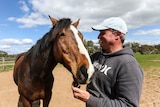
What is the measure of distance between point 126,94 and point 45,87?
2356 mm

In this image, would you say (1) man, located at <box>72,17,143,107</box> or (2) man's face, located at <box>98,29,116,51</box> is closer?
(1) man, located at <box>72,17,143,107</box>

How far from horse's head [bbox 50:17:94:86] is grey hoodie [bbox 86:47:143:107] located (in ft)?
0.44

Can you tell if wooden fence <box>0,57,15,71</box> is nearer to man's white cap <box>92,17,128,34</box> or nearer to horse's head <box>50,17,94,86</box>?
horse's head <box>50,17,94,86</box>

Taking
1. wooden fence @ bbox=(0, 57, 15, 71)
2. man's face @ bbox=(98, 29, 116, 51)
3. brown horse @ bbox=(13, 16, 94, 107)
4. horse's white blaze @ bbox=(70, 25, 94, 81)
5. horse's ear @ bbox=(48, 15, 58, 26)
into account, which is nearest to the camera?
man's face @ bbox=(98, 29, 116, 51)

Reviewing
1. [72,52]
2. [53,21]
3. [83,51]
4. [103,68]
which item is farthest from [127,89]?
[53,21]

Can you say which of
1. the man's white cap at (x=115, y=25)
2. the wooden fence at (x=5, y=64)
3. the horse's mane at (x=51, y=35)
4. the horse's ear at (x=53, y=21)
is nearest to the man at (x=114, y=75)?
the man's white cap at (x=115, y=25)

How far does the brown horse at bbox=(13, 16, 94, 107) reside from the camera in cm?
228

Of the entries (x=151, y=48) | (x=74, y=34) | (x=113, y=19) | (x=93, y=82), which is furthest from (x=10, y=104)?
(x=151, y=48)

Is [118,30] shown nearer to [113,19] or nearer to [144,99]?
[113,19]

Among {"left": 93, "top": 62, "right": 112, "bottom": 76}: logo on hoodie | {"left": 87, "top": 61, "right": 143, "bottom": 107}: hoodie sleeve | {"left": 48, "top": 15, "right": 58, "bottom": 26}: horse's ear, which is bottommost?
{"left": 87, "top": 61, "right": 143, "bottom": 107}: hoodie sleeve

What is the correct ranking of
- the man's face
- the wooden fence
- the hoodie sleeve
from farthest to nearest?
the wooden fence
the man's face
the hoodie sleeve

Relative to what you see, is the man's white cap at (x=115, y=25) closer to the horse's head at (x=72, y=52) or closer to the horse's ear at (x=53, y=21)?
the horse's head at (x=72, y=52)

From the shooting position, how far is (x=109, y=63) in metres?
1.90

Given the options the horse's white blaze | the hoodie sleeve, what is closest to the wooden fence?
the horse's white blaze
